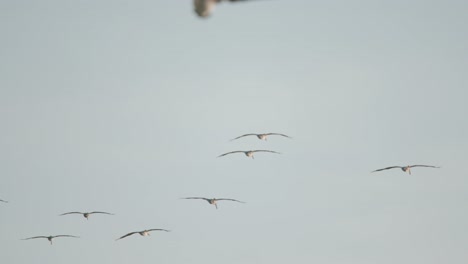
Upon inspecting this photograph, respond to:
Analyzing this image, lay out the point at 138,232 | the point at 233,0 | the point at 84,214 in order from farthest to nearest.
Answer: the point at 84,214, the point at 138,232, the point at 233,0

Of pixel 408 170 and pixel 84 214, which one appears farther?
pixel 84 214

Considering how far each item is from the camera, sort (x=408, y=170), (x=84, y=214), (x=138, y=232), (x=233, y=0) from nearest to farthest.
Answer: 1. (x=233, y=0)
2. (x=408, y=170)
3. (x=138, y=232)
4. (x=84, y=214)

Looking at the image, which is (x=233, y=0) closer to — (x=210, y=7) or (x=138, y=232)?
(x=210, y=7)

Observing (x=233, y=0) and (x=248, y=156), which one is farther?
(x=248, y=156)

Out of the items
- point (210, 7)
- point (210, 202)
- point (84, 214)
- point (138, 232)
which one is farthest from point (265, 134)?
point (210, 7)

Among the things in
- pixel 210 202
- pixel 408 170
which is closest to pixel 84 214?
pixel 210 202

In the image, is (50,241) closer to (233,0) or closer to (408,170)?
(408,170)

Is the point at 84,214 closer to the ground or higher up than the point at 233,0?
higher up

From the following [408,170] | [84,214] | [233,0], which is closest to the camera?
[233,0]

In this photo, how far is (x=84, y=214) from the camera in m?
106

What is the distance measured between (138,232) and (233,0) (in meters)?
90.0

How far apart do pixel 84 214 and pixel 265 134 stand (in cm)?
3355

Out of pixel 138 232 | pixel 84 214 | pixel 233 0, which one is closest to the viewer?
pixel 233 0

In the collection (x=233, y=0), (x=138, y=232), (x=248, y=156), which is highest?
(x=248, y=156)
